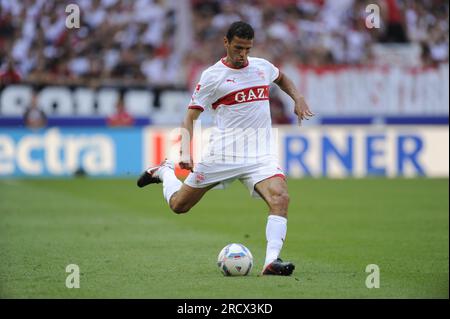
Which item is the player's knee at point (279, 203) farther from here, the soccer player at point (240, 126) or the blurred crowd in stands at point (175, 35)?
the blurred crowd in stands at point (175, 35)

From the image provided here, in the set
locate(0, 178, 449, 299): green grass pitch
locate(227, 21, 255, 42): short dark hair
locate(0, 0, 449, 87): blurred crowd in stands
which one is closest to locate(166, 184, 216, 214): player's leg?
locate(0, 178, 449, 299): green grass pitch

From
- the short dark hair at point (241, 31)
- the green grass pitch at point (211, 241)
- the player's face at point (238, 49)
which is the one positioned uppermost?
the short dark hair at point (241, 31)

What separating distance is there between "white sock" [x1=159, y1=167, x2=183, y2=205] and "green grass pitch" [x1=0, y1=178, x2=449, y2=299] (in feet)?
2.40

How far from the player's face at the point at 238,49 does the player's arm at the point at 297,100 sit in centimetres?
68

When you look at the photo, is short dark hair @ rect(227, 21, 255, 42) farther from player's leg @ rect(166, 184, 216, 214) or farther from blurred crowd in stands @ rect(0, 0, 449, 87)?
blurred crowd in stands @ rect(0, 0, 449, 87)

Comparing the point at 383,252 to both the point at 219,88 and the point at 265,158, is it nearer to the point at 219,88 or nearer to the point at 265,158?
the point at 265,158

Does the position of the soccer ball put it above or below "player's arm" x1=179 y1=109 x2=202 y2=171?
below

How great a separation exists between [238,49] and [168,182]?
1838 millimetres

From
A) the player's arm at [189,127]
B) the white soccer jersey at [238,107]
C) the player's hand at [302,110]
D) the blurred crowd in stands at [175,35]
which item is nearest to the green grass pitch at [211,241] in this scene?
the player's arm at [189,127]

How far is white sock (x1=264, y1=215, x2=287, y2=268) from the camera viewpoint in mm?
8920

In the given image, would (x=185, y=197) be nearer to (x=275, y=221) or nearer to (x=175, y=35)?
(x=275, y=221)

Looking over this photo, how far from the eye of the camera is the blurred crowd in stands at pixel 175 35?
26.3 meters
